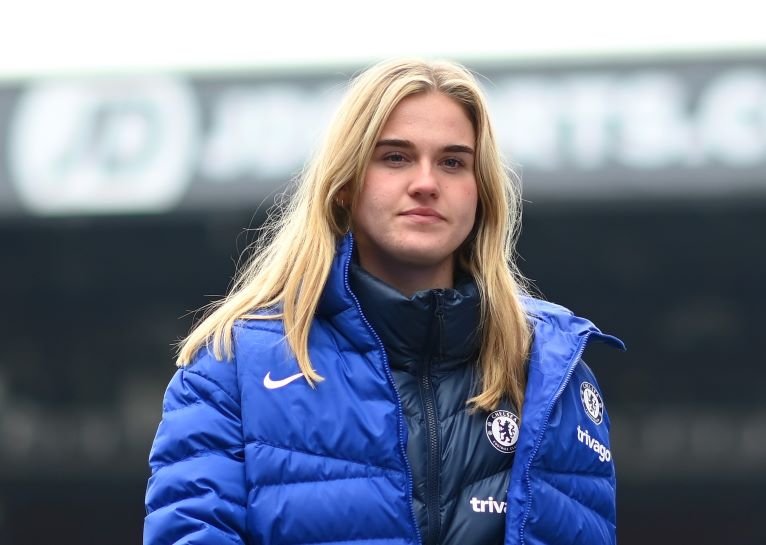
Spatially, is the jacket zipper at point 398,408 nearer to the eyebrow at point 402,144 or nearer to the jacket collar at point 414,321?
the jacket collar at point 414,321

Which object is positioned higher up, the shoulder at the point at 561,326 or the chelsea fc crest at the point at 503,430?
the shoulder at the point at 561,326

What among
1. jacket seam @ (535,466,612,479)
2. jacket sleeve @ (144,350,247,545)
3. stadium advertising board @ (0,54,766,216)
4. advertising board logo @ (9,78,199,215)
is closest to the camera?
jacket sleeve @ (144,350,247,545)

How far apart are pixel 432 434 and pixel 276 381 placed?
0.70 feet

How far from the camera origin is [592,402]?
73.7 inches

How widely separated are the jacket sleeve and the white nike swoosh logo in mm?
41

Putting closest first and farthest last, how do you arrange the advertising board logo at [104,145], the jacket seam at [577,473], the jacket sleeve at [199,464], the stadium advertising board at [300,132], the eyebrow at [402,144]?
the jacket sleeve at [199,464] → the jacket seam at [577,473] → the eyebrow at [402,144] → the stadium advertising board at [300,132] → the advertising board logo at [104,145]

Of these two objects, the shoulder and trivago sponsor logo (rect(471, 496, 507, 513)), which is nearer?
trivago sponsor logo (rect(471, 496, 507, 513))

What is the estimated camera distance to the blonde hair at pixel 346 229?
1812mm

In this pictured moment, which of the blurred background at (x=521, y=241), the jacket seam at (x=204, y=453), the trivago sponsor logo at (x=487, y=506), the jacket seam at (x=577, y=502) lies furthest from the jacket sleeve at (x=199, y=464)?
the blurred background at (x=521, y=241)

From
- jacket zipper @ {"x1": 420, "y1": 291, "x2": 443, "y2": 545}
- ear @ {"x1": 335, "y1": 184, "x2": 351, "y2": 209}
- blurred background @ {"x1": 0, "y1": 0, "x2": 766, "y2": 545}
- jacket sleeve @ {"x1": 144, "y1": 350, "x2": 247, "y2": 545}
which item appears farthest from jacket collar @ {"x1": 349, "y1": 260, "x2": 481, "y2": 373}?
blurred background @ {"x1": 0, "y1": 0, "x2": 766, "y2": 545}

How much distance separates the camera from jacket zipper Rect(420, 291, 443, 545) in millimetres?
1716

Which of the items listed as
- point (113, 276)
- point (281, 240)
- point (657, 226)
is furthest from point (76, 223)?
point (281, 240)

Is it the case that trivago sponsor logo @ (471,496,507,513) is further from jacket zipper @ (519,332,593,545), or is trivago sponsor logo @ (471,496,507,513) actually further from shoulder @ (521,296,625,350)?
shoulder @ (521,296,625,350)

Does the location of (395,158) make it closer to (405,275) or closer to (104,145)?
(405,275)
